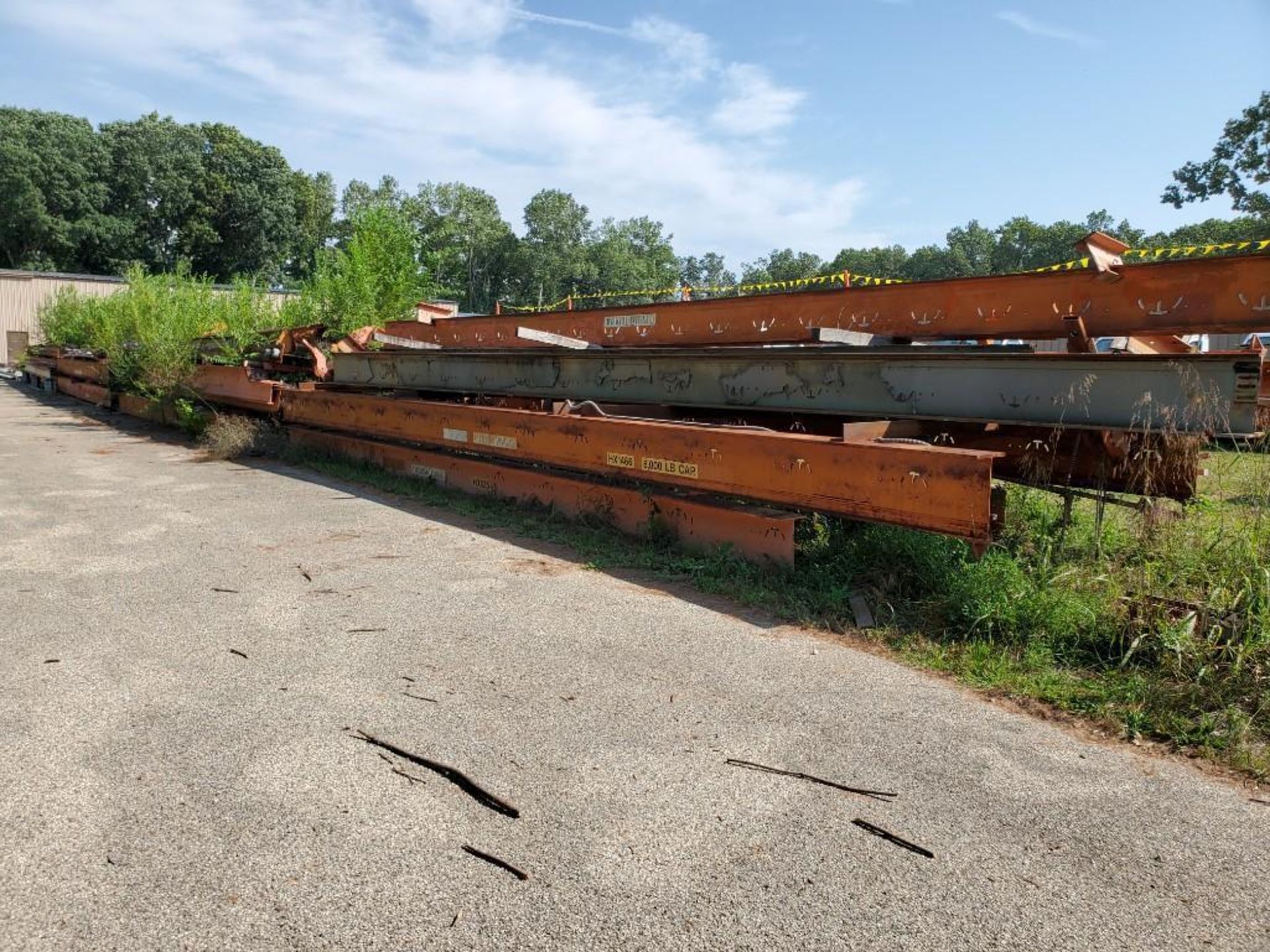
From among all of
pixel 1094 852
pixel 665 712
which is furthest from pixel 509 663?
pixel 1094 852

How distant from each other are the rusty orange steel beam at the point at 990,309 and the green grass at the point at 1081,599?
0.81 metres

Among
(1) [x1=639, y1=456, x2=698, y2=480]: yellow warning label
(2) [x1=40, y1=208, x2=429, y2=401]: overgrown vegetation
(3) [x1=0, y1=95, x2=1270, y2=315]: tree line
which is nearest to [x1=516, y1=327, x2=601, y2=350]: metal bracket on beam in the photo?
(1) [x1=639, y1=456, x2=698, y2=480]: yellow warning label

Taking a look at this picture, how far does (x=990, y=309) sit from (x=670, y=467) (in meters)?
2.26

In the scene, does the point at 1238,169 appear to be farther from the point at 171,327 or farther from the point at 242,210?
the point at 242,210

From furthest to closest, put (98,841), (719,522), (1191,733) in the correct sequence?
(719,522)
(1191,733)
(98,841)

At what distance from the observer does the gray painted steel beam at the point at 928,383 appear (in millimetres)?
3969

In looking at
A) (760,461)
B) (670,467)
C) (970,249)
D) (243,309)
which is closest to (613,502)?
(670,467)

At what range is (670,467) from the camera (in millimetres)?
5715

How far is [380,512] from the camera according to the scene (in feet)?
24.0

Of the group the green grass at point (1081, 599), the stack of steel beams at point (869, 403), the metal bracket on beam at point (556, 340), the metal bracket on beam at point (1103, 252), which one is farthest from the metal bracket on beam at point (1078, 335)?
the metal bracket on beam at point (556, 340)

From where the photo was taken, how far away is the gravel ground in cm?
218

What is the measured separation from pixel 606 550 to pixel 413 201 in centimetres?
6607

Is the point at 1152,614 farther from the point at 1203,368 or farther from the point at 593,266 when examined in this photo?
the point at 593,266

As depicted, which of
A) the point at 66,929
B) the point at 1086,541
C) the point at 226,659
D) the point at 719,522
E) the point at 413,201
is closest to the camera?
the point at 66,929
